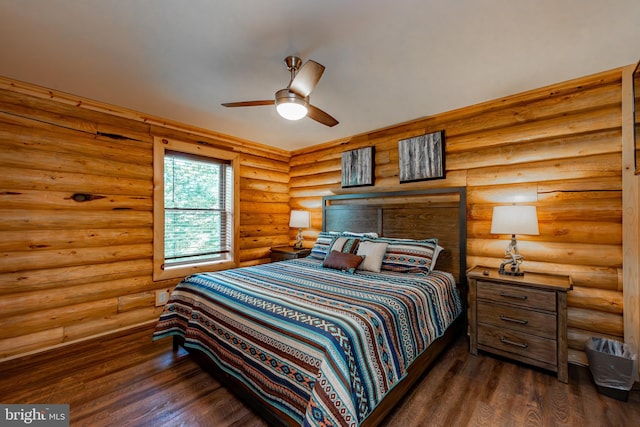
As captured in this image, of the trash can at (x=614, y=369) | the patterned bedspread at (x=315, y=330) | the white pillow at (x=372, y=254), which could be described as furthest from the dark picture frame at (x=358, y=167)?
the trash can at (x=614, y=369)

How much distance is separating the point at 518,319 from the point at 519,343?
20 cm

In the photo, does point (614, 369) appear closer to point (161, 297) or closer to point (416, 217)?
point (416, 217)

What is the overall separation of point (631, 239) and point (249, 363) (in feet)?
10.0

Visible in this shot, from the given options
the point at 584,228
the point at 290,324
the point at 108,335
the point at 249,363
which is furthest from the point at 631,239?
Answer: the point at 108,335

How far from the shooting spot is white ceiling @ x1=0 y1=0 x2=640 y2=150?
162 centimetres

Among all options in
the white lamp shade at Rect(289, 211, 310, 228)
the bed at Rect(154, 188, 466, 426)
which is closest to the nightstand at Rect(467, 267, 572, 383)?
the bed at Rect(154, 188, 466, 426)

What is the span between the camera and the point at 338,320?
156 cm

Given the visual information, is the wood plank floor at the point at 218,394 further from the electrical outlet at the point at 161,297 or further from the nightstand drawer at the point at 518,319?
the electrical outlet at the point at 161,297

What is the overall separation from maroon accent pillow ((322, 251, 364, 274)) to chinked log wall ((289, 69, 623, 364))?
1.28 m

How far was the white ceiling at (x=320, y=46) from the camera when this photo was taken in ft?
5.31

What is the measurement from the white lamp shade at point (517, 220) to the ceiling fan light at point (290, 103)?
6.50ft

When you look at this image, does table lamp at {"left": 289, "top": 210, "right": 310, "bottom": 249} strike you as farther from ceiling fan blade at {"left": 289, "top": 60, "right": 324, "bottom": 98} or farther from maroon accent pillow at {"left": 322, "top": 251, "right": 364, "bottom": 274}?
ceiling fan blade at {"left": 289, "top": 60, "right": 324, "bottom": 98}

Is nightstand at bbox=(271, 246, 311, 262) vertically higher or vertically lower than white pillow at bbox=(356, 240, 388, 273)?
lower

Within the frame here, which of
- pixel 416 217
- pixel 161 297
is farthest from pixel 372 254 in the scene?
pixel 161 297
